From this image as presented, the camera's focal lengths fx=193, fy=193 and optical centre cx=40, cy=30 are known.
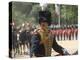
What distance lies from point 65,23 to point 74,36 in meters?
0.12

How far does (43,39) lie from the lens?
1332 mm

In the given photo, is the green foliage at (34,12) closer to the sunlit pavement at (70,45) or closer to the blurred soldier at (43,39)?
the blurred soldier at (43,39)

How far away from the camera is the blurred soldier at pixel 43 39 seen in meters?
1.32

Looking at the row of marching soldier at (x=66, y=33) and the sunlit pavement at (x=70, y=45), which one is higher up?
the row of marching soldier at (x=66, y=33)

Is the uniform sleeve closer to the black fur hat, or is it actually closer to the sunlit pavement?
the sunlit pavement

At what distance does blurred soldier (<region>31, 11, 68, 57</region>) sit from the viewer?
132cm

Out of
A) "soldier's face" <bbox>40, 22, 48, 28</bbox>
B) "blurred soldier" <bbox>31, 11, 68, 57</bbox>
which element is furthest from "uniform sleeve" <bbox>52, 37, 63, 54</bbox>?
"soldier's face" <bbox>40, 22, 48, 28</bbox>

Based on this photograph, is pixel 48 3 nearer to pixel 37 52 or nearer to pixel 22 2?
pixel 22 2

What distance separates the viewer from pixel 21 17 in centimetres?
128

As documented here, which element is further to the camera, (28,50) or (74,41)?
(74,41)

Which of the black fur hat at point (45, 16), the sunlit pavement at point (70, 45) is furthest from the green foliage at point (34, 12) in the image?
the sunlit pavement at point (70, 45)

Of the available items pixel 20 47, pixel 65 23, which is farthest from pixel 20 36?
pixel 65 23

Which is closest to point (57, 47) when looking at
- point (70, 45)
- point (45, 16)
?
point (70, 45)

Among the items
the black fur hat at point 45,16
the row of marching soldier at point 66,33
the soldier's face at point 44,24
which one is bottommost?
the row of marching soldier at point 66,33
